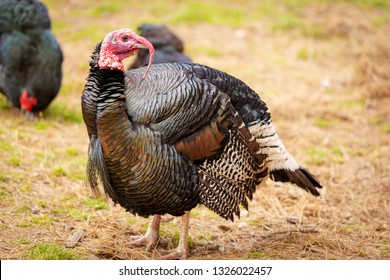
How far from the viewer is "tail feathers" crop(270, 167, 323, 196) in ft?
16.1

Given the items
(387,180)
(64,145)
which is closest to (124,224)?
(64,145)

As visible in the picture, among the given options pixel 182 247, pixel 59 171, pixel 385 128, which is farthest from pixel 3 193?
pixel 385 128

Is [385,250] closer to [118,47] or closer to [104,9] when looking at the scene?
[118,47]

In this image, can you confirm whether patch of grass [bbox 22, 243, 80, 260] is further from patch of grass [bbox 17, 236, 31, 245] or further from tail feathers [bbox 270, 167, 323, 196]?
tail feathers [bbox 270, 167, 323, 196]

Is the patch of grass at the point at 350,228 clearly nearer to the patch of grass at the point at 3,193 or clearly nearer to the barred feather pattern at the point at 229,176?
the barred feather pattern at the point at 229,176

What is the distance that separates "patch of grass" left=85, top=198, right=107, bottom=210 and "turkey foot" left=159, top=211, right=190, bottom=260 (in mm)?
1100

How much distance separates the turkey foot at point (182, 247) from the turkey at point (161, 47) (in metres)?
2.54

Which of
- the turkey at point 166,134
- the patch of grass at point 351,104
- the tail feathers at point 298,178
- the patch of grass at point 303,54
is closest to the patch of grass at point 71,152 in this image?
the turkey at point 166,134

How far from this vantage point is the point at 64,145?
6.86 metres

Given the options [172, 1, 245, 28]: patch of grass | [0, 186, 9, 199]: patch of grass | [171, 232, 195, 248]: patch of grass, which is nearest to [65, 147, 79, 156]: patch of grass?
[0, 186, 9, 199]: patch of grass

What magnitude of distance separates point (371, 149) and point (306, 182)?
2.75 m

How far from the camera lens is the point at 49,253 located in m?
4.41

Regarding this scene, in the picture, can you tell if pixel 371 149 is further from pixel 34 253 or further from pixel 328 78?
pixel 34 253

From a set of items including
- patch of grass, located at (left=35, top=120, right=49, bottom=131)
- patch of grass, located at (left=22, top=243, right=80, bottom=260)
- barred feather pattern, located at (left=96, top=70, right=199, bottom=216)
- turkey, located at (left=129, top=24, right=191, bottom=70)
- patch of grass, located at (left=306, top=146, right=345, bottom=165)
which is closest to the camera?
barred feather pattern, located at (left=96, top=70, right=199, bottom=216)
